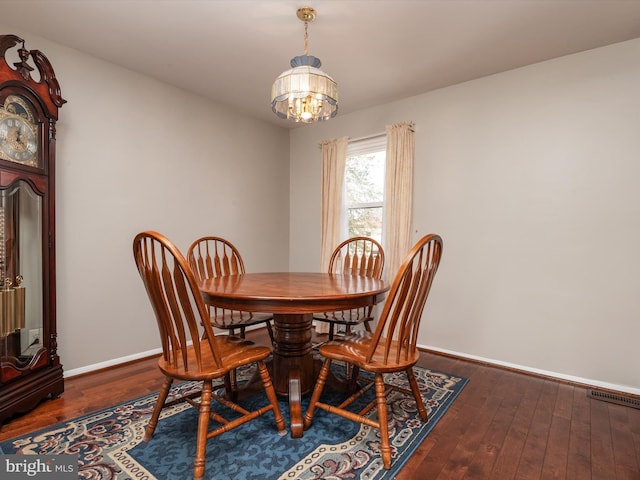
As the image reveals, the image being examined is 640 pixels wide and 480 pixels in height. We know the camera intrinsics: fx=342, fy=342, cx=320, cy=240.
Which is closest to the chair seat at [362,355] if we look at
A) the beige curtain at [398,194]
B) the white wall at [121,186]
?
the beige curtain at [398,194]

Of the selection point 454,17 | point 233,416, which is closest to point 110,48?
point 454,17

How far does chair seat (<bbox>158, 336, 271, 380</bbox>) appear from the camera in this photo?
1440 mm

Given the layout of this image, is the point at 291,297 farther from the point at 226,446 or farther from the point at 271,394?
the point at 226,446

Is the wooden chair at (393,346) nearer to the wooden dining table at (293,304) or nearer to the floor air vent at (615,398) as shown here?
the wooden dining table at (293,304)

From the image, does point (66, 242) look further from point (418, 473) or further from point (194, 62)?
point (418, 473)

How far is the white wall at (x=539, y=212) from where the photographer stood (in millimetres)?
2344

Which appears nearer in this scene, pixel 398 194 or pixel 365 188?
pixel 398 194

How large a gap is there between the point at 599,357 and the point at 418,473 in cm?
182

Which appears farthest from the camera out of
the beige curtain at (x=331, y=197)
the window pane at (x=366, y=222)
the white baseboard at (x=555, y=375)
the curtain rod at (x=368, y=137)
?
the beige curtain at (x=331, y=197)

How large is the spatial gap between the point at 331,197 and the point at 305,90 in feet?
6.52

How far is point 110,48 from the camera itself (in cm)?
248

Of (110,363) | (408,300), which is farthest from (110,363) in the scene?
(408,300)

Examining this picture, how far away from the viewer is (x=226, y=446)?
1.63 metres

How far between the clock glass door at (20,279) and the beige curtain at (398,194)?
2.66m
